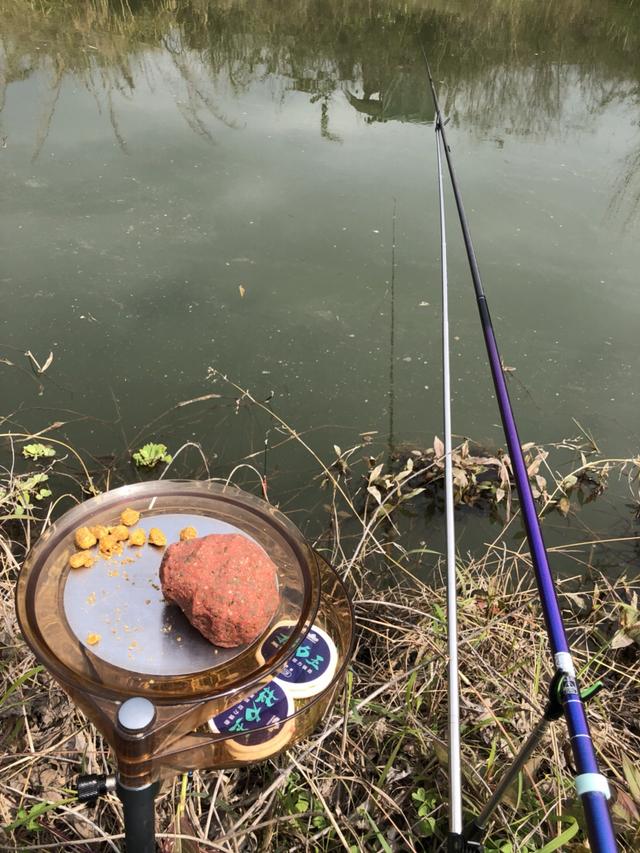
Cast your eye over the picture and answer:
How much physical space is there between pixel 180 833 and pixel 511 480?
136 centimetres

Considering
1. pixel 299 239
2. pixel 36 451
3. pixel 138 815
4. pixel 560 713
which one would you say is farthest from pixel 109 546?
pixel 299 239

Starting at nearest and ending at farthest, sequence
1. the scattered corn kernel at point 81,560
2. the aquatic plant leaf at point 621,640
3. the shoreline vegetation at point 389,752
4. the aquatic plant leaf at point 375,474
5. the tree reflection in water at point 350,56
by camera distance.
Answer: the scattered corn kernel at point 81,560 → the shoreline vegetation at point 389,752 → the aquatic plant leaf at point 621,640 → the aquatic plant leaf at point 375,474 → the tree reflection in water at point 350,56

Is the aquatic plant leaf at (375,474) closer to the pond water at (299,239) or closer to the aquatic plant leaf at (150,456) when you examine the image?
the pond water at (299,239)

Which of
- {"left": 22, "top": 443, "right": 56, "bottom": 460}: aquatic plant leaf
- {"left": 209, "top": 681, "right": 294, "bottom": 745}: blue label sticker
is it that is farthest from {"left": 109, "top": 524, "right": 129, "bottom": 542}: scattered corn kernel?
{"left": 22, "top": 443, "right": 56, "bottom": 460}: aquatic plant leaf

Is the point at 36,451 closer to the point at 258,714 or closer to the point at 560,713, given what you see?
the point at 258,714

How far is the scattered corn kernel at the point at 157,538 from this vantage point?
0.81m

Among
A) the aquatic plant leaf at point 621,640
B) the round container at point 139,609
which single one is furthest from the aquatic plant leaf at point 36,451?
the aquatic plant leaf at point 621,640

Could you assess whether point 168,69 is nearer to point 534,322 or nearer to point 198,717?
point 534,322

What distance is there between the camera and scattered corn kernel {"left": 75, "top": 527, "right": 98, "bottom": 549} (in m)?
0.80

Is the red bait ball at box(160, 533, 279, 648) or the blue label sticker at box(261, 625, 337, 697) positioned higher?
the red bait ball at box(160, 533, 279, 648)

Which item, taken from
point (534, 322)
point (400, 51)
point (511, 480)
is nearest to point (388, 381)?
point (511, 480)

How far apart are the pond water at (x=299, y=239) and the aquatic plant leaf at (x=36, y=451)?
105 mm

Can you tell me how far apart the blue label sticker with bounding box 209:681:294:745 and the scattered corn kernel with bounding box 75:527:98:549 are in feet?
0.80

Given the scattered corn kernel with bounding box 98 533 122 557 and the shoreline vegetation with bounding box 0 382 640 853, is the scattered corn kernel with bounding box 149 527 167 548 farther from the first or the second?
the shoreline vegetation with bounding box 0 382 640 853
